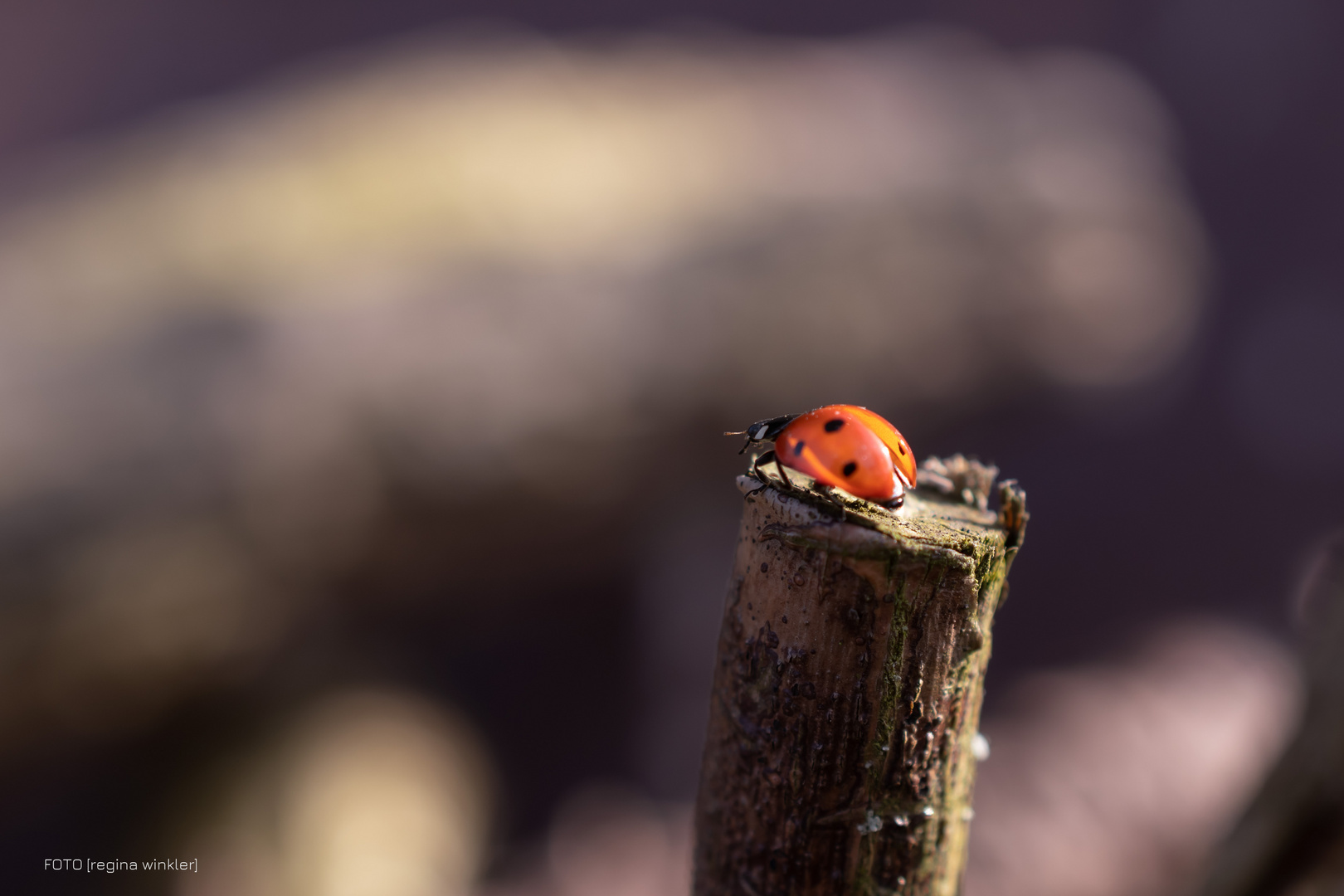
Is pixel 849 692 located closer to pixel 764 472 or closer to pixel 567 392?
pixel 764 472

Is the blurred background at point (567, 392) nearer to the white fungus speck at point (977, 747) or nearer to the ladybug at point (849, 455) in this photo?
the white fungus speck at point (977, 747)

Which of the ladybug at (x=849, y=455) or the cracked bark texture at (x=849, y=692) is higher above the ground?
the ladybug at (x=849, y=455)

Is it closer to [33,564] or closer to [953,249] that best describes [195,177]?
[33,564]

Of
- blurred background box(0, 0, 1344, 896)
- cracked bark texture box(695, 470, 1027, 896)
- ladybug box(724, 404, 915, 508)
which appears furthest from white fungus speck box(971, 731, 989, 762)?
blurred background box(0, 0, 1344, 896)

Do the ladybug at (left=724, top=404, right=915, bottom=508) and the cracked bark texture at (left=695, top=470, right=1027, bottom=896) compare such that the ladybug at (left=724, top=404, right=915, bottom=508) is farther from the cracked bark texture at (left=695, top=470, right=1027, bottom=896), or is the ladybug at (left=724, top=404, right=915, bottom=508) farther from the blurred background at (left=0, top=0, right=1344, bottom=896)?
the blurred background at (left=0, top=0, right=1344, bottom=896)

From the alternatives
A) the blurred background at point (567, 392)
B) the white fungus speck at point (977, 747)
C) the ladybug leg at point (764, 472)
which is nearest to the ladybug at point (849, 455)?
the ladybug leg at point (764, 472)

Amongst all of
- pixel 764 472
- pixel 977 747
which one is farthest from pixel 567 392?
pixel 977 747
